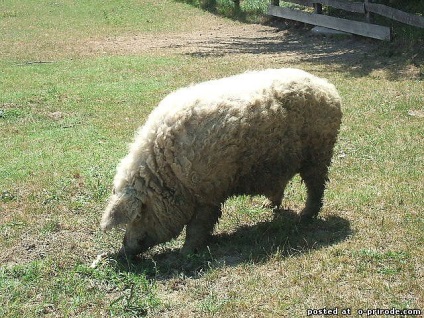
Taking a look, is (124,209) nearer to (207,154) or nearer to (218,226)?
(207,154)

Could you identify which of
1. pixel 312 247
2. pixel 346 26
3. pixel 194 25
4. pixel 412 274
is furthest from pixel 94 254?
pixel 194 25

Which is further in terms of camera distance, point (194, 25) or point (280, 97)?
point (194, 25)

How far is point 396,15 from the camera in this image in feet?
52.4

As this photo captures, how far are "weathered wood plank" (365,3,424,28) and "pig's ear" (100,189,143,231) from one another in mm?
10879

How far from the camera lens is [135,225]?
6.28m

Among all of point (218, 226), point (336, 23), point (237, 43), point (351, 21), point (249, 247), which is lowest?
point (237, 43)

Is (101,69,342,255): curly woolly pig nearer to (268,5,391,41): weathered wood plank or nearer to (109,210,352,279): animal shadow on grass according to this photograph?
(109,210,352,279): animal shadow on grass

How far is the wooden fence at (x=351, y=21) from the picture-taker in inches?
623

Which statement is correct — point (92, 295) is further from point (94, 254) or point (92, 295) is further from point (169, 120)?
point (169, 120)

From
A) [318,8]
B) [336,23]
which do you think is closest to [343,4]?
[336,23]

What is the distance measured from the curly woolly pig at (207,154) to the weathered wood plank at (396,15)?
372 inches

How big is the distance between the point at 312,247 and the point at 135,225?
5.79 ft

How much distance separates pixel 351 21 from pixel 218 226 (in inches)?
486

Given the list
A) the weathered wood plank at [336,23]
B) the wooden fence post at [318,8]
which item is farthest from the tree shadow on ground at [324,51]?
the wooden fence post at [318,8]
